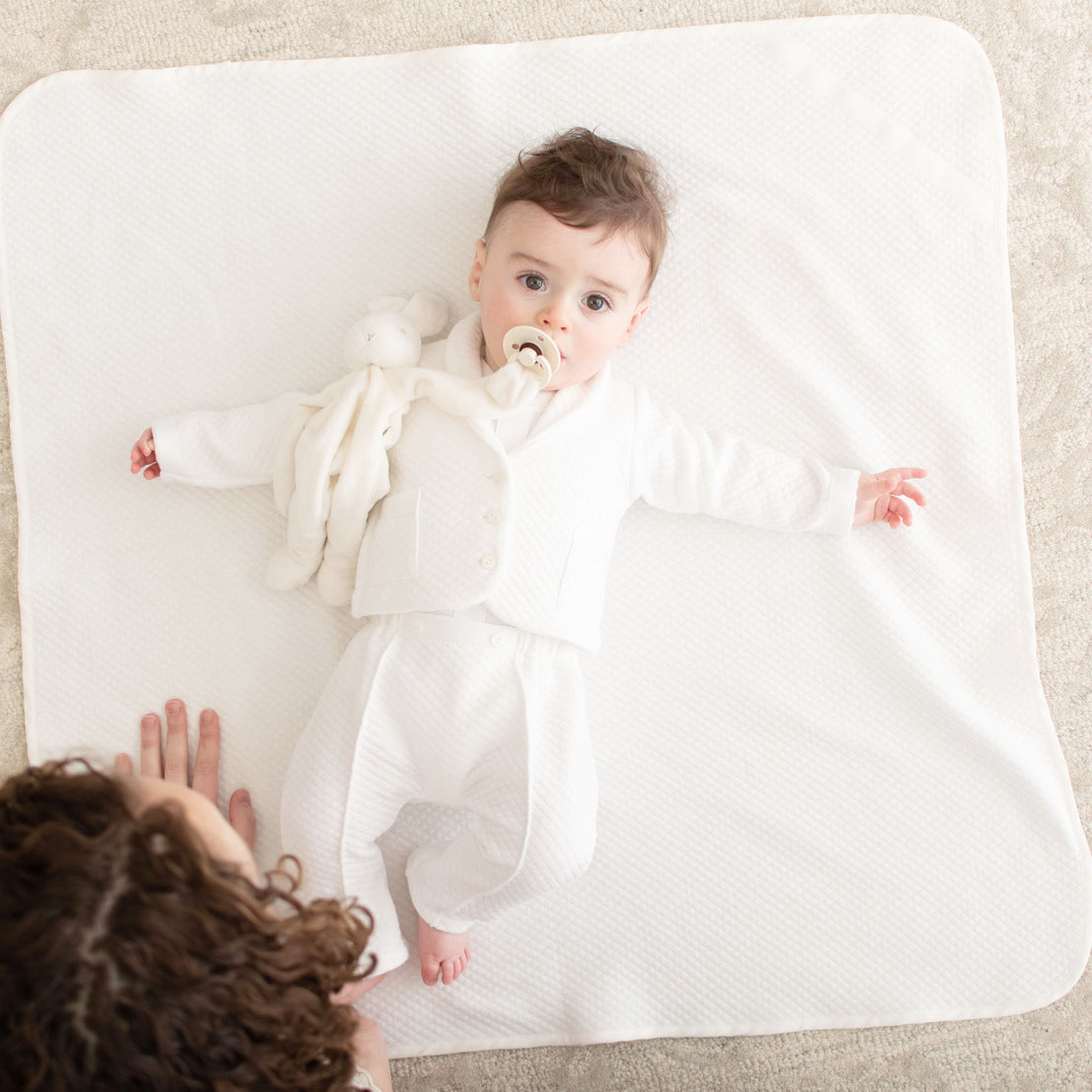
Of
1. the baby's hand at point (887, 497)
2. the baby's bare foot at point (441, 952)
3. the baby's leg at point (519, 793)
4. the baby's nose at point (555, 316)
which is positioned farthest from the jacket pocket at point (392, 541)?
the baby's hand at point (887, 497)

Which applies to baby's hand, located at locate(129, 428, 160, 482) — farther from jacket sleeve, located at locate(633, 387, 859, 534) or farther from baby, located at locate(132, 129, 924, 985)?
jacket sleeve, located at locate(633, 387, 859, 534)

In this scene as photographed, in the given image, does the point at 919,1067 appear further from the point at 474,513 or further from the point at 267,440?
the point at 267,440

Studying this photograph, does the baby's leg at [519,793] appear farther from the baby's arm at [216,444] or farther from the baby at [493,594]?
the baby's arm at [216,444]

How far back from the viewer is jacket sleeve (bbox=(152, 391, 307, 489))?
121cm

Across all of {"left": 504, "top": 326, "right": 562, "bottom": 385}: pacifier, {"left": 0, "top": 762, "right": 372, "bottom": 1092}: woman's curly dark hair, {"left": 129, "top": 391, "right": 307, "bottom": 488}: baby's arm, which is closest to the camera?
{"left": 0, "top": 762, "right": 372, "bottom": 1092}: woman's curly dark hair

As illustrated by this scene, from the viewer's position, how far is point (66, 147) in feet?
4.30

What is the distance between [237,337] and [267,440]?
17 cm

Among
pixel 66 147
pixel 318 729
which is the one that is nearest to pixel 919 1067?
pixel 318 729

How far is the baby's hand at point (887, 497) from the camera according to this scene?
1.25 metres

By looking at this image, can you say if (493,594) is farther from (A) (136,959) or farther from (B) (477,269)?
(A) (136,959)

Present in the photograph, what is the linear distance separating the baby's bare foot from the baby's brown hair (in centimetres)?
81

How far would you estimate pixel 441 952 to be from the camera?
1.19 meters

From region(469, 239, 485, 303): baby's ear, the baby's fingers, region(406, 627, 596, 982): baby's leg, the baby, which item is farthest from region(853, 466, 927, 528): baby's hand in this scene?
region(469, 239, 485, 303): baby's ear

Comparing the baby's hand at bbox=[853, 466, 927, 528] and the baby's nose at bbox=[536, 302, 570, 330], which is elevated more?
the baby's nose at bbox=[536, 302, 570, 330]
